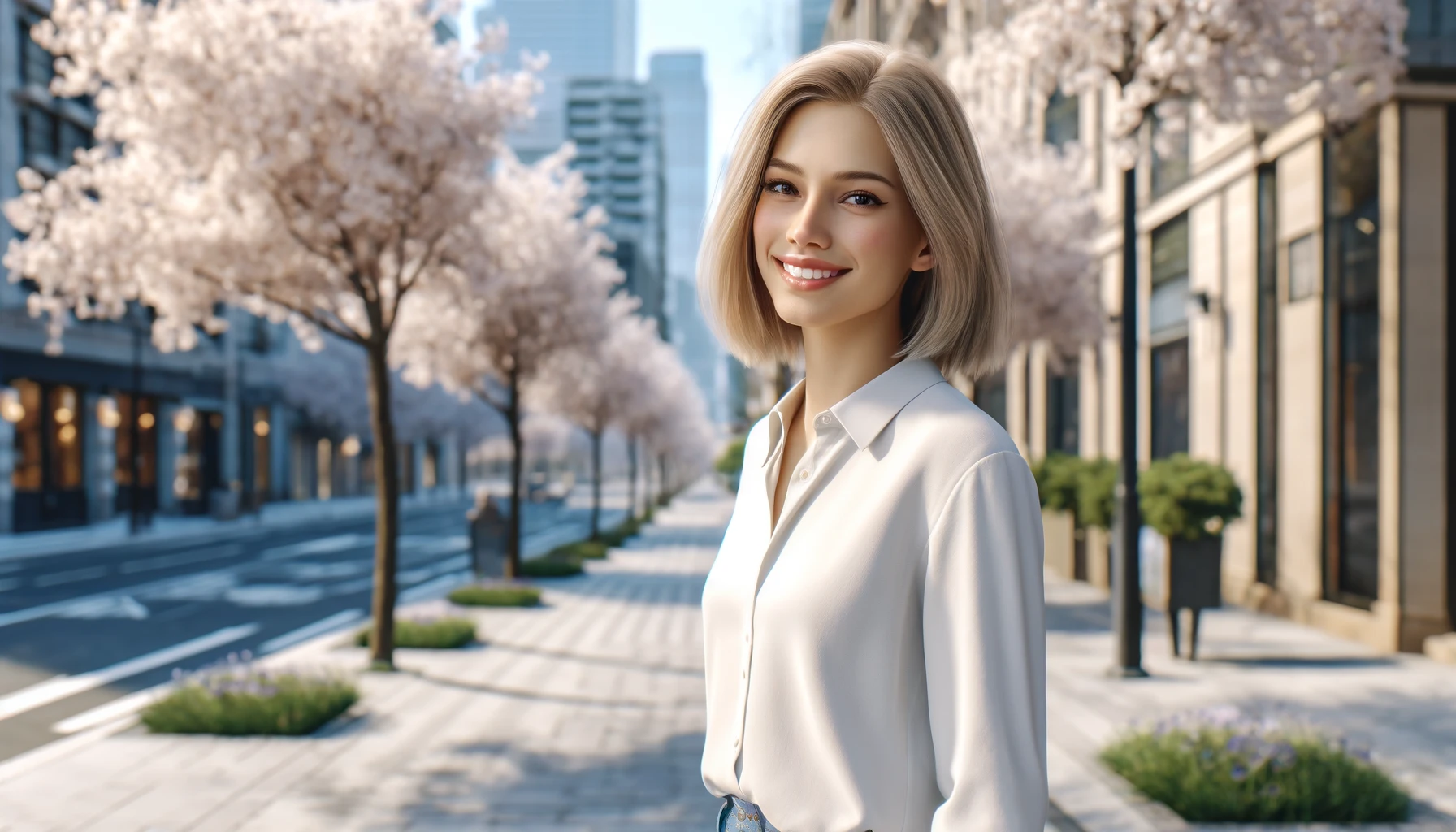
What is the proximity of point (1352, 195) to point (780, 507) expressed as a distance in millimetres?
12321

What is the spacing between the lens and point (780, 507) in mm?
2021

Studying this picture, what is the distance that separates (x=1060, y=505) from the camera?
674 inches

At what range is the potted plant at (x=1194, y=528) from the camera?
10234 millimetres

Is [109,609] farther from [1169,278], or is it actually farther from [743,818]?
[1169,278]

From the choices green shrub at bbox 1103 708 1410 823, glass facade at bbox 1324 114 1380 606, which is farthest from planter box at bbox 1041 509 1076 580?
green shrub at bbox 1103 708 1410 823

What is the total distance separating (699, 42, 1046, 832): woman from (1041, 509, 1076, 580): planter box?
17091 millimetres

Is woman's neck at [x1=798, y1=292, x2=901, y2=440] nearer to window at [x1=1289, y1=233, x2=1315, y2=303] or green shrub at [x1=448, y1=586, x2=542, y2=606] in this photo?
window at [x1=1289, y1=233, x2=1315, y2=303]

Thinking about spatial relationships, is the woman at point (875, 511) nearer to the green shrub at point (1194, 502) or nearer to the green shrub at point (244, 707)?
the green shrub at point (244, 707)

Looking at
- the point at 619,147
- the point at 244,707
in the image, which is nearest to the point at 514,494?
the point at 244,707

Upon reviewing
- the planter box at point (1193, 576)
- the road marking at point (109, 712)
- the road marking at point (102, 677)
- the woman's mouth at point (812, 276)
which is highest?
the woman's mouth at point (812, 276)

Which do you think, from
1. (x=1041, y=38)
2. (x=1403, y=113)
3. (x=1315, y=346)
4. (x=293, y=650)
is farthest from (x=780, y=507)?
(x=1315, y=346)

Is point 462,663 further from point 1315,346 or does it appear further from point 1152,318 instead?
point 1152,318

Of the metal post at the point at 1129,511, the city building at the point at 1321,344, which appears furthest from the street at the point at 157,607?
the city building at the point at 1321,344

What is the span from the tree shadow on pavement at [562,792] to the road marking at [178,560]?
52.6 ft
